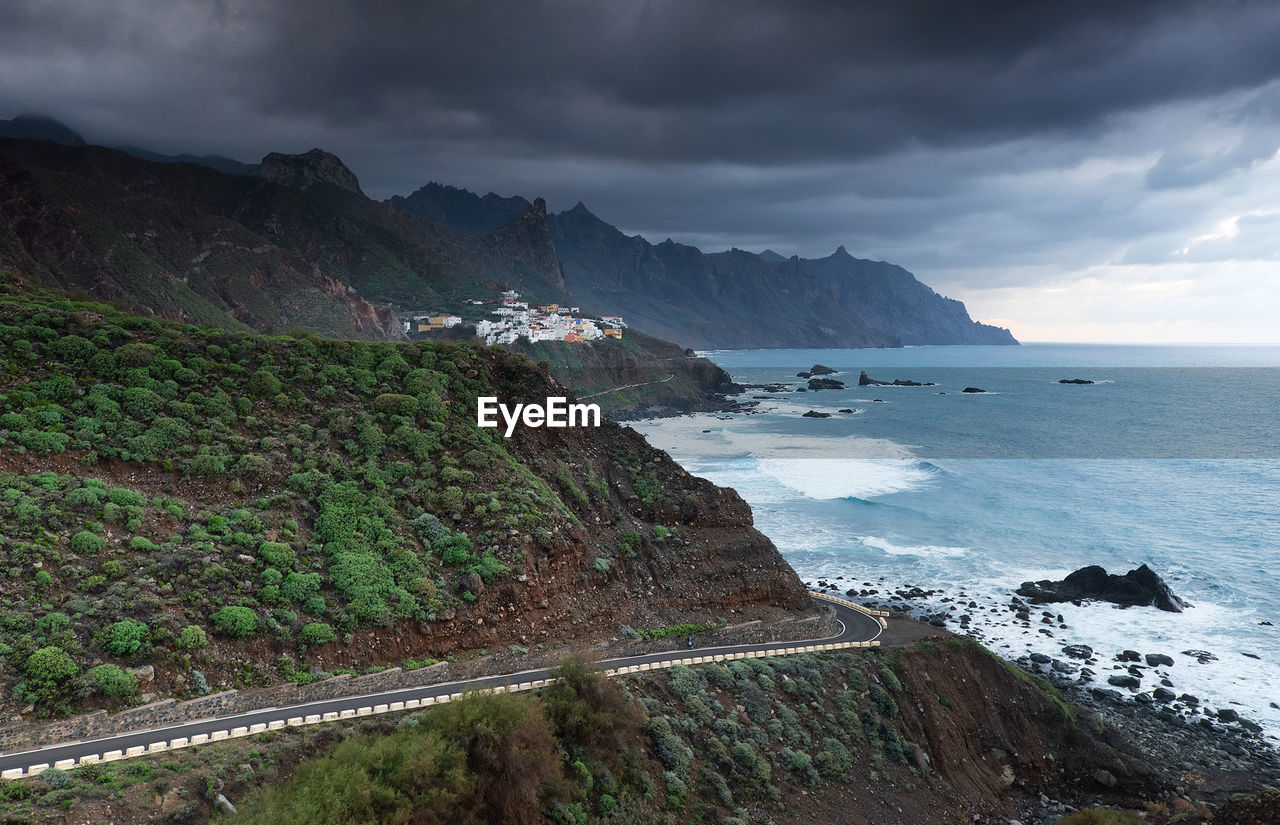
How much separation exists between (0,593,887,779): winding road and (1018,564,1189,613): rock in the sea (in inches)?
1069

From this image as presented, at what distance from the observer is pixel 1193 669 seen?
3766cm

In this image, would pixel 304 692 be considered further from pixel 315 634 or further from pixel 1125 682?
pixel 1125 682

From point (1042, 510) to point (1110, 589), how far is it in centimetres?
2149

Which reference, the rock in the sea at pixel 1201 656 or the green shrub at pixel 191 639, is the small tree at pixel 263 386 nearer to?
the green shrub at pixel 191 639

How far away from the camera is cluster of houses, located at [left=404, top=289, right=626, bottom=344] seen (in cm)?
13762

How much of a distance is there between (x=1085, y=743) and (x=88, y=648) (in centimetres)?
3797

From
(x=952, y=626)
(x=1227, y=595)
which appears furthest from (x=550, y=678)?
(x=1227, y=595)

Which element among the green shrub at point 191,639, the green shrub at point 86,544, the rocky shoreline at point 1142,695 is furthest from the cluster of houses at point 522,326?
the green shrub at point 191,639

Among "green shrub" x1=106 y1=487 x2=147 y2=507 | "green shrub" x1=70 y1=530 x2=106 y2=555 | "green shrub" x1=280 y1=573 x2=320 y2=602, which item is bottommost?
"green shrub" x1=280 y1=573 x2=320 y2=602

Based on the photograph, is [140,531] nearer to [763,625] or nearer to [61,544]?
[61,544]

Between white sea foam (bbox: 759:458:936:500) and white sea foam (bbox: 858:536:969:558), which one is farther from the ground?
white sea foam (bbox: 759:458:936:500)

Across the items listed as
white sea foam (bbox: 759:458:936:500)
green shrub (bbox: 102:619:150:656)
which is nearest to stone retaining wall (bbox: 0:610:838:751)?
green shrub (bbox: 102:619:150:656)

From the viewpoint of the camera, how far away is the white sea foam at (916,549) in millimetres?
55781

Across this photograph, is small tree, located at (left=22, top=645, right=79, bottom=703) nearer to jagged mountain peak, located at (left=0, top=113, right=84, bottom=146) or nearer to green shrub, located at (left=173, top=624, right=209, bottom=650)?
green shrub, located at (left=173, top=624, right=209, bottom=650)
